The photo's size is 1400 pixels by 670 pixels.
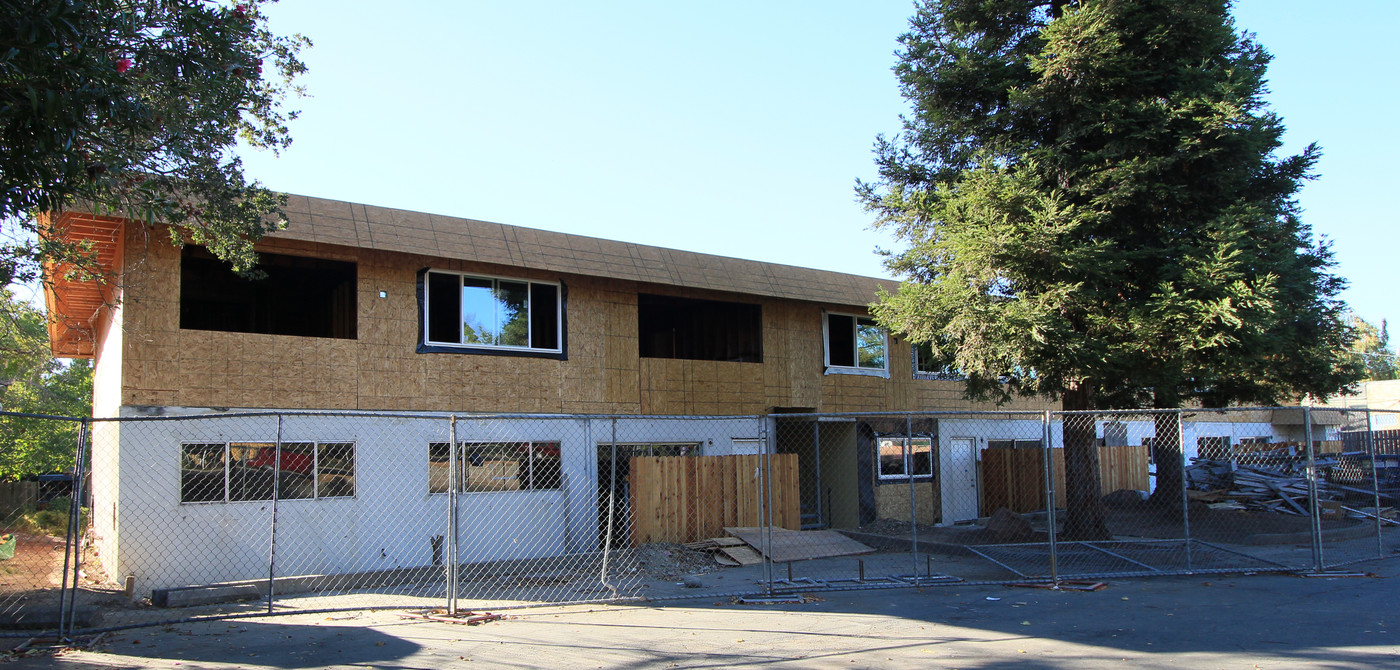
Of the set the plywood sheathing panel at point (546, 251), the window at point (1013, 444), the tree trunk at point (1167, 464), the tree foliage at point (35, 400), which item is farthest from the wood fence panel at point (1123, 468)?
the tree foliage at point (35, 400)

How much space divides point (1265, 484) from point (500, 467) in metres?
17.2

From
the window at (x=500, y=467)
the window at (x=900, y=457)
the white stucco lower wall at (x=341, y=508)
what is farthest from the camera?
the window at (x=900, y=457)

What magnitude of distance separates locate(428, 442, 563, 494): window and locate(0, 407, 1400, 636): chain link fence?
0.12 feet

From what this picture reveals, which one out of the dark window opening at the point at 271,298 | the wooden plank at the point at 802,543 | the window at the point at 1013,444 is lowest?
the wooden plank at the point at 802,543

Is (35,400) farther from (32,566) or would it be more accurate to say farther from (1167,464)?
(1167,464)

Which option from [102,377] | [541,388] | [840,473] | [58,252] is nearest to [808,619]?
[541,388]

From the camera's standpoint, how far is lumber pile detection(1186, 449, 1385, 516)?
19.2m

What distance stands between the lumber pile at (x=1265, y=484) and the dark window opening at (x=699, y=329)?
35.6 ft

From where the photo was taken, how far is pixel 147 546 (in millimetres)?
11727

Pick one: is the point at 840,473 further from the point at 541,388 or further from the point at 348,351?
the point at 348,351

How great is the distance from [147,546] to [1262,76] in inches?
729

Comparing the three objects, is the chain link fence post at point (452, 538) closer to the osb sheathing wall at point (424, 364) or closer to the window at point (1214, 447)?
the osb sheathing wall at point (424, 364)

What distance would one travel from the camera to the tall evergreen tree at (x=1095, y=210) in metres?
13.2

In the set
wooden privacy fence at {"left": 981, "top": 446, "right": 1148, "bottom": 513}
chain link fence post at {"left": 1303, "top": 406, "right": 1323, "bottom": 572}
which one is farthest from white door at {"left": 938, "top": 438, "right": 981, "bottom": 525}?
chain link fence post at {"left": 1303, "top": 406, "right": 1323, "bottom": 572}
